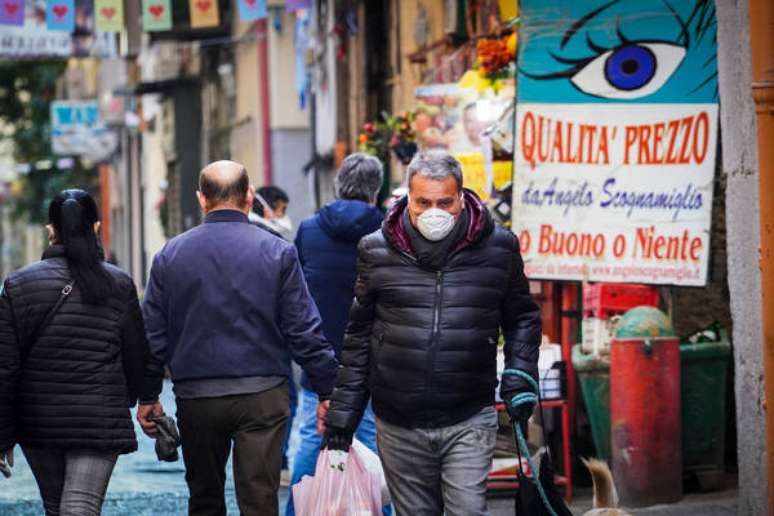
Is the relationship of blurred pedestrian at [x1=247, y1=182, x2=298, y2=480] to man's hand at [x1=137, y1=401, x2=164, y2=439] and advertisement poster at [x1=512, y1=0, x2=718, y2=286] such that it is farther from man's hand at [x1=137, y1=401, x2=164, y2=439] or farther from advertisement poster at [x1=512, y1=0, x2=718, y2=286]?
man's hand at [x1=137, y1=401, x2=164, y2=439]

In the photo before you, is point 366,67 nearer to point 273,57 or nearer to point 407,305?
point 273,57

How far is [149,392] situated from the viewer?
22.7 feet

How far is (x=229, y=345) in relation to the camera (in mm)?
6828

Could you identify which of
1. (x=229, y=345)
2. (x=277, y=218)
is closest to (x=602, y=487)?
(x=229, y=345)

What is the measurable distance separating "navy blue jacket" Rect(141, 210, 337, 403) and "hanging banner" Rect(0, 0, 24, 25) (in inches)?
623

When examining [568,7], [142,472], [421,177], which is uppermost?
[568,7]

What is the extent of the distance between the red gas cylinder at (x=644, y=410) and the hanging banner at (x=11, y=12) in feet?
47.3

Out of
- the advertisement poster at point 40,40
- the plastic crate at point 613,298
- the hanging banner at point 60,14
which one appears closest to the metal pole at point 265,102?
the advertisement poster at point 40,40

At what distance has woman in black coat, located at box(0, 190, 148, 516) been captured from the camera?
262 inches

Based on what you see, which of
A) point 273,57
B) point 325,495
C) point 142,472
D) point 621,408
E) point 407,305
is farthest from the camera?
point 273,57

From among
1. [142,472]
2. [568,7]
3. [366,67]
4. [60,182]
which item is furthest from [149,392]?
[60,182]

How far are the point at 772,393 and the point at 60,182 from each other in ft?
153

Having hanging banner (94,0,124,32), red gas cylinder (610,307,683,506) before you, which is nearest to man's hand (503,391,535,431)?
red gas cylinder (610,307,683,506)

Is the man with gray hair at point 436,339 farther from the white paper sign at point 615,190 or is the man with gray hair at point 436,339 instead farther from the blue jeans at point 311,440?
the white paper sign at point 615,190
